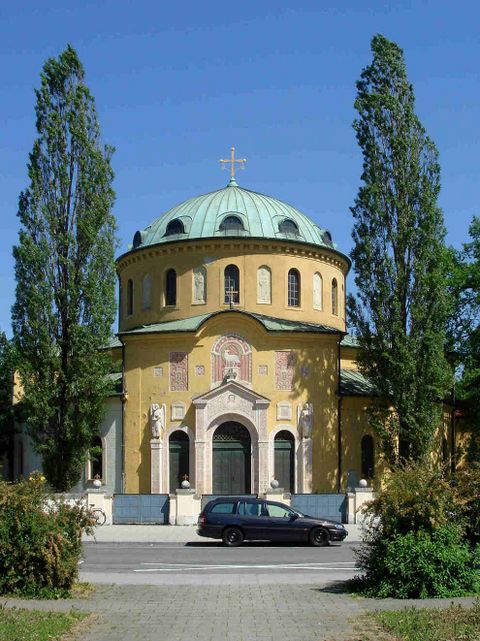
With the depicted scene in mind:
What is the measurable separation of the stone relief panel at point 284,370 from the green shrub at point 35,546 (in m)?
24.8

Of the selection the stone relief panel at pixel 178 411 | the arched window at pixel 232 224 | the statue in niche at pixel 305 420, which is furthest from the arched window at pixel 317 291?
the stone relief panel at pixel 178 411

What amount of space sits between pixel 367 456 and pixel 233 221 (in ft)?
41.5

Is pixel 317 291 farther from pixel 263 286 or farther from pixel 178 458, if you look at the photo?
pixel 178 458

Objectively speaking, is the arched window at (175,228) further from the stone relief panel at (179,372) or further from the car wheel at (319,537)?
the car wheel at (319,537)

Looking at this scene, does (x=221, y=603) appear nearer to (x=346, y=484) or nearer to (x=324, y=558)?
(x=324, y=558)

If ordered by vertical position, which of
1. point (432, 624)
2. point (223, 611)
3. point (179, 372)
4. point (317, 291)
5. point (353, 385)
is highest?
point (317, 291)

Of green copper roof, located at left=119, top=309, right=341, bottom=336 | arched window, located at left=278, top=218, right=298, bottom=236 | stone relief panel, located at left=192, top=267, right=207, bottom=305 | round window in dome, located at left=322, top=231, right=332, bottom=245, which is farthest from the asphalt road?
round window in dome, located at left=322, top=231, right=332, bottom=245

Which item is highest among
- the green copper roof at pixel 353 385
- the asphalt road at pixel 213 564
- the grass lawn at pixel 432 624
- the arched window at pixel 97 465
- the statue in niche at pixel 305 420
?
the green copper roof at pixel 353 385

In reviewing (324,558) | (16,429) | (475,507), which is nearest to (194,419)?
(16,429)

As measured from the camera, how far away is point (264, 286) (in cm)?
4328

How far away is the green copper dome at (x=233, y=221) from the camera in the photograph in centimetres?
4388

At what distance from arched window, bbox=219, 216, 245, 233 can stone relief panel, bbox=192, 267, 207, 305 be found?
223 cm

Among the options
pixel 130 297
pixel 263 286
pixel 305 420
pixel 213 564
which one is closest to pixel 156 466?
pixel 305 420

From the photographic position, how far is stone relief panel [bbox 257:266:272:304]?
4319 cm
